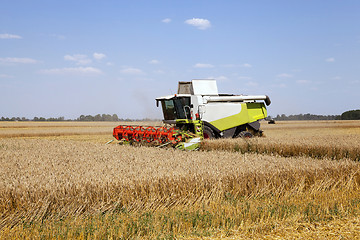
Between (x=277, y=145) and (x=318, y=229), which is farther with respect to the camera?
(x=277, y=145)

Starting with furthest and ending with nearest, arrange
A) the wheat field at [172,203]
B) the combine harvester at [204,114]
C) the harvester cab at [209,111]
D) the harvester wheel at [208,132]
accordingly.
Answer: the harvester cab at [209,111] < the harvester wheel at [208,132] < the combine harvester at [204,114] < the wheat field at [172,203]

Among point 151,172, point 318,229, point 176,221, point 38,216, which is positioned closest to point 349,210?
point 318,229

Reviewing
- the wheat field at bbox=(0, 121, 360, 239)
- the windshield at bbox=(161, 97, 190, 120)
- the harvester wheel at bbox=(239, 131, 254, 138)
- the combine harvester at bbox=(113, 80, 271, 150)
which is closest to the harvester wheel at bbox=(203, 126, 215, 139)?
the combine harvester at bbox=(113, 80, 271, 150)

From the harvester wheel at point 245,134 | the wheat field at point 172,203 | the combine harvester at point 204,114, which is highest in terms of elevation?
the combine harvester at point 204,114

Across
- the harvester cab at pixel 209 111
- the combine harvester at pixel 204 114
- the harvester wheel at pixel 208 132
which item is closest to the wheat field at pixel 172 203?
the combine harvester at pixel 204 114

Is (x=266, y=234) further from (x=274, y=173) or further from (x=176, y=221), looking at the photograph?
(x=274, y=173)

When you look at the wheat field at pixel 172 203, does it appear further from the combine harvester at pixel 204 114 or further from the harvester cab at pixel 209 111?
the harvester cab at pixel 209 111

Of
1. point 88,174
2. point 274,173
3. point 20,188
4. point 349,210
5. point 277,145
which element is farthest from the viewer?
point 277,145

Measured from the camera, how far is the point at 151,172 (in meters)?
5.92

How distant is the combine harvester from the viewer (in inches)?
535

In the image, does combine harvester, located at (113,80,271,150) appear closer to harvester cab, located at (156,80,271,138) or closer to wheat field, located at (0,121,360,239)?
harvester cab, located at (156,80,271,138)

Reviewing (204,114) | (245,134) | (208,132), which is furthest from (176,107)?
(245,134)

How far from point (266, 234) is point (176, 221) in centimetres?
108

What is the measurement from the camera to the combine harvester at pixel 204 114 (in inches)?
535
